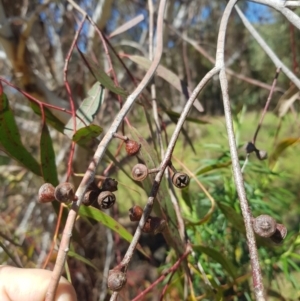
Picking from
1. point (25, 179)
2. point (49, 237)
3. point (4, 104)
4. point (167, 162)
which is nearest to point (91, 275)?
point (49, 237)

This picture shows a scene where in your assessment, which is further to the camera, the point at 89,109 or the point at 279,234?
the point at 89,109

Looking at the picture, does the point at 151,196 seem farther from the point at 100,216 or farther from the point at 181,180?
the point at 100,216

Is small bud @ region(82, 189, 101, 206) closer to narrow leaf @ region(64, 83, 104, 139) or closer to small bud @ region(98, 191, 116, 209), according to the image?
small bud @ region(98, 191, 116, 209)

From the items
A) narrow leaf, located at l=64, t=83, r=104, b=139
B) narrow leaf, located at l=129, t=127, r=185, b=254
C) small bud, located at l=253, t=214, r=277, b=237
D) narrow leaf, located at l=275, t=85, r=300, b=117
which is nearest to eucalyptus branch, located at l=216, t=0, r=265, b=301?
small bud, located at l=253, t=214, r=277, b=237

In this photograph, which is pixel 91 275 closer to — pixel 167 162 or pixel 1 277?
pixel 1 277

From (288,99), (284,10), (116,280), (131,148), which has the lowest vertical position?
(116,280)

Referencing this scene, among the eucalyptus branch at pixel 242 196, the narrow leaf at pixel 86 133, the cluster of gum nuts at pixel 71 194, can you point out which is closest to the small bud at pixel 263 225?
the eucalyptus branch at pixel 242 196

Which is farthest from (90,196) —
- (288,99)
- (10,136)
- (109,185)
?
(288,99)
